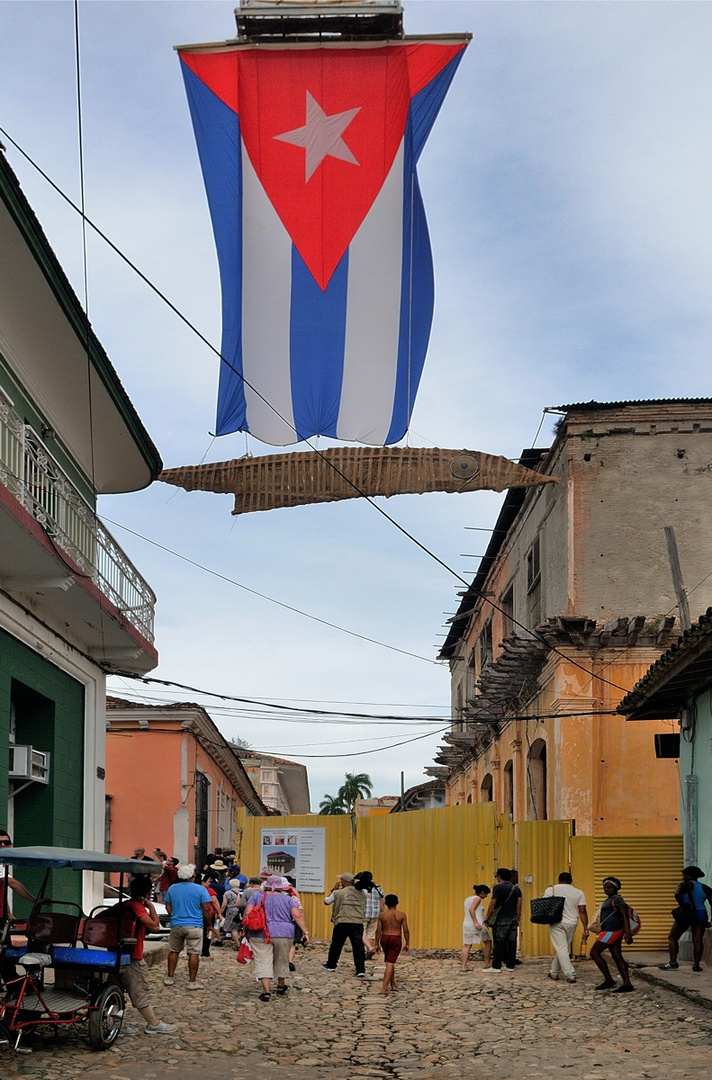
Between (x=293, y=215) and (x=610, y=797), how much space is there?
12.4m

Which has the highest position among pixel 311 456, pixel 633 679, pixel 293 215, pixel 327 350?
pixel 293 215

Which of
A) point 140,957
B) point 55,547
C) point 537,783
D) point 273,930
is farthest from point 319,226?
point 537,783

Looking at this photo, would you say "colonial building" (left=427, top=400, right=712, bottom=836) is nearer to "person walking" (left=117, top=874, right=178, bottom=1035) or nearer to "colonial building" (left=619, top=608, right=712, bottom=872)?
"colonial building" (left=619, top=608, right=712, bottom=872)

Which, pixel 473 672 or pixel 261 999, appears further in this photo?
pixel 473 672

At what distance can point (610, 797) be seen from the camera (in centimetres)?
2227

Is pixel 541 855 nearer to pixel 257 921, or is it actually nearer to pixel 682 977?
pixel 682 977

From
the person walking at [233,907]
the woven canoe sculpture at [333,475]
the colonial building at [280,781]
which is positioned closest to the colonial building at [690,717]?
the woven canoe sculpture at [333,475]

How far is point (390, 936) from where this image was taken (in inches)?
629

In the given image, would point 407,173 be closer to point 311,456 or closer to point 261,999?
point 311,456

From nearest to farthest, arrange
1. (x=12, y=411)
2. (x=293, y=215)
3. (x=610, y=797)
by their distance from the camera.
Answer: (x=12, y=411) → (x=293, y=215) → (x=610, y=797)

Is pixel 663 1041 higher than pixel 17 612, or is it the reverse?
pixel 17 612

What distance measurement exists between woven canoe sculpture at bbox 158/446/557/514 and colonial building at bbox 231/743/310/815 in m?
47.3

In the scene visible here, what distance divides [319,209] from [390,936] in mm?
8589

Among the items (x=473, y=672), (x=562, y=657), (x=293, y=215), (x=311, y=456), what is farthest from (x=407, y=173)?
(x=473, y=672)
